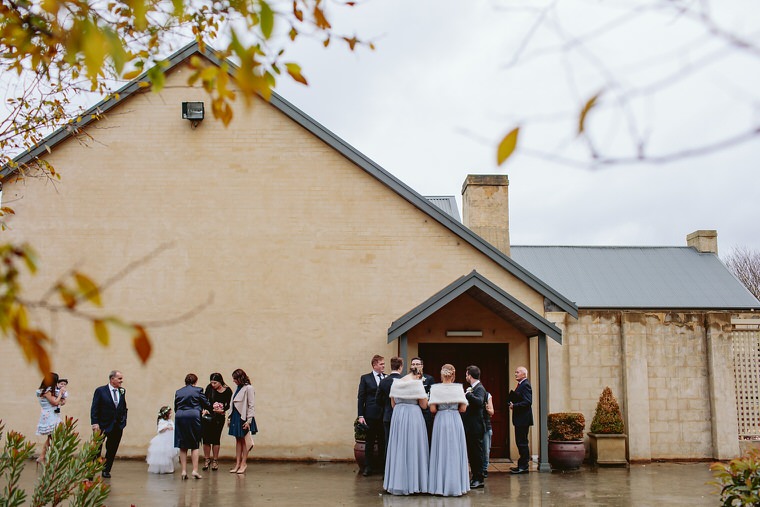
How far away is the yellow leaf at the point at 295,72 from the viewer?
14.4 feet

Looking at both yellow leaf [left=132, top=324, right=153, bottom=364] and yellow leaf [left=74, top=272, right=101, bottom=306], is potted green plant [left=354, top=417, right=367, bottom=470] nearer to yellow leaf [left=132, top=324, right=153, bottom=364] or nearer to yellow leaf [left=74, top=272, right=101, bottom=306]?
yellow leaf [left=132, top=324, right=153, bottom=364]

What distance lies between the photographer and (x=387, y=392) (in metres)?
12.9

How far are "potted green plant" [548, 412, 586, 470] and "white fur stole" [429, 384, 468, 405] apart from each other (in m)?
3.98

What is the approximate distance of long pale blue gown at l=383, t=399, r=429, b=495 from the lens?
11.7 m

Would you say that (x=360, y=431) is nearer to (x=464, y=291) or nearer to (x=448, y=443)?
(x=448, y=443)

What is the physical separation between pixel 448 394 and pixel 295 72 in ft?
26.4

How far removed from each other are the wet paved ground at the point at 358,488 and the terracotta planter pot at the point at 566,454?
21 centimetres

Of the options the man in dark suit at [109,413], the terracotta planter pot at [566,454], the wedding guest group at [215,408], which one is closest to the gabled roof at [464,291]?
the terracotta planter pot at [566,454]

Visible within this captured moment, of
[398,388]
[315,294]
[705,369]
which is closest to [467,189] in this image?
[315,294]

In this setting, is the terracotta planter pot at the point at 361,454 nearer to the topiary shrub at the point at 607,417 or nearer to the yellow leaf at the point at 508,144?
the topiary shrub at the point at 607,417

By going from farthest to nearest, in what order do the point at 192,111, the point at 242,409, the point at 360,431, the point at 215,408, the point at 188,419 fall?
the point at 192,111
the point at 360,431
the point at 215,408
the point at 242,409
the point at 188,419

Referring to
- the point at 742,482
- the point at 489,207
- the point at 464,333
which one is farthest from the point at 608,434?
the point at 742,482

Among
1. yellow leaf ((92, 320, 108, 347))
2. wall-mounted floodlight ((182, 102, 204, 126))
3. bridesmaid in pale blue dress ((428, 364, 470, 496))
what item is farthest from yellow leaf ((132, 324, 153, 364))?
wall-mounted floodlight ((182, 102, 204, 126))

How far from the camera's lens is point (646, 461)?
16.4 metres
